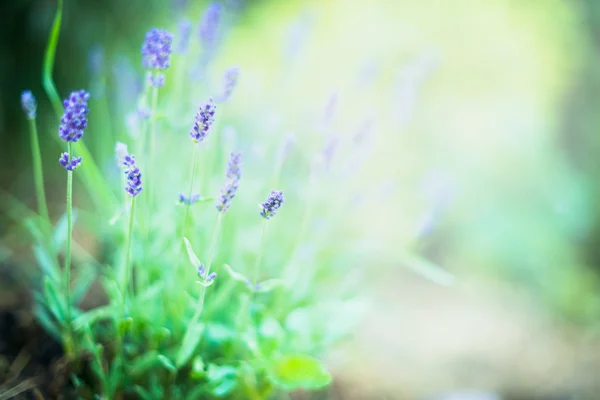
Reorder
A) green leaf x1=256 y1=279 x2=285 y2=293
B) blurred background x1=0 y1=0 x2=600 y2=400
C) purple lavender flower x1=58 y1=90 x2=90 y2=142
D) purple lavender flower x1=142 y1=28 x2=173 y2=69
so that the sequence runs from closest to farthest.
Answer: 1. purple lavender flower x1=58 y1=90 x2=90 y2=142
2. purple lavender flower x1=142 y1=28 x2=173 y2=69
3. green leaf x1=256 y1=279 x2=285 y2=293
4. blurred background x1=0 y1=0 x2=600 y2=400

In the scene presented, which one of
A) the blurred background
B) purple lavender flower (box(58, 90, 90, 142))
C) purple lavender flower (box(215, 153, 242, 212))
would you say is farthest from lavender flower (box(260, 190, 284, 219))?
the blurred background

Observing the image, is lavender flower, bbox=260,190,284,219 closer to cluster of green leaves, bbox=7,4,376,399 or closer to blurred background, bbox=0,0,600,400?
cluster of green leaves, bbox=7,4,376,399

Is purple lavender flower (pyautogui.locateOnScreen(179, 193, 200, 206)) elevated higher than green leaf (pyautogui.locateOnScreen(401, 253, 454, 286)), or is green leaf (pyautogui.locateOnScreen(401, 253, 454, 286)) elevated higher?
green leaf (pyautogui.locateOnScreen(401, 253, 454, 286))

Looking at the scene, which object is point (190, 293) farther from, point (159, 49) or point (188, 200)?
point (159, 49)

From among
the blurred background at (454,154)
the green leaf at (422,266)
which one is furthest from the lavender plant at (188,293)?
the blurred background at (454,154)

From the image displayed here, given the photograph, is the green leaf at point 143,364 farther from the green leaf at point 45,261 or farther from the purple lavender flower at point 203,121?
the purple lavender flower at point 203,121

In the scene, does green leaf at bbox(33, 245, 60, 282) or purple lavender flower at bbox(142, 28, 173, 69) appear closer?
purple lavender flower at bbox(142, 28, 173, 69)

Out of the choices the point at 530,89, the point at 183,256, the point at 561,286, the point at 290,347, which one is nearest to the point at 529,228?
the point at 561,286

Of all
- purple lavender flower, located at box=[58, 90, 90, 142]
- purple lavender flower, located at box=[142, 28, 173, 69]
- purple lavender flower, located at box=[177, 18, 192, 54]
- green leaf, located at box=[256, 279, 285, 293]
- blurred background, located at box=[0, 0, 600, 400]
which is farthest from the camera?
blurred background, located at box=[0, 0, 600, 400]
